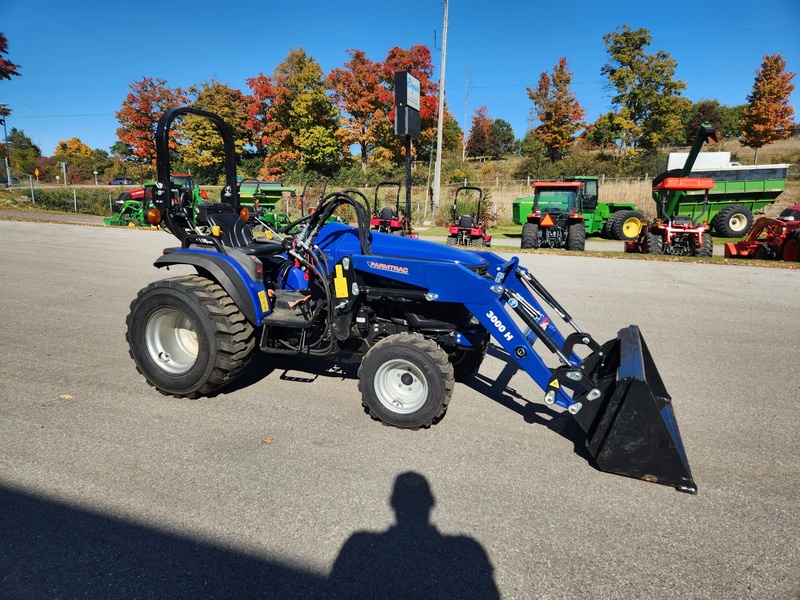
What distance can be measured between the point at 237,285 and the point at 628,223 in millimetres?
18589

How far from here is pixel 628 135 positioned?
109ft

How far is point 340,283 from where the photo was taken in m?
3.60

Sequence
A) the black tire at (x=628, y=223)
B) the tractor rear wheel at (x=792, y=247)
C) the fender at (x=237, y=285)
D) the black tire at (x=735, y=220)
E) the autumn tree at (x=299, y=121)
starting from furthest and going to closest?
the autumn tree at (x=299, y=121)
the black tire at (x=735, y=220)
the black tire at (x=628, y=223)
the tractor rear wheel at (x=792, y=247)
the fender at (x=237, y=285)

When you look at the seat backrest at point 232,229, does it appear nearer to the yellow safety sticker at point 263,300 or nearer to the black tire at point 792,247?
the yellow safety sticker at point 263,300

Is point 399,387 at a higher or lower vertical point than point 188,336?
lower

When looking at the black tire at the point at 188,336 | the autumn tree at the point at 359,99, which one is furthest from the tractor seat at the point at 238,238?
the autumn tree at the point at 359,99

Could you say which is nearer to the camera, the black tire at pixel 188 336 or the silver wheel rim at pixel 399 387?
the silver wheel rim at pixel 399 387

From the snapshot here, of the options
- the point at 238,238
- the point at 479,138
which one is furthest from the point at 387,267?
the point at 479,138

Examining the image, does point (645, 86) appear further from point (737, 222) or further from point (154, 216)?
point (154, 216)

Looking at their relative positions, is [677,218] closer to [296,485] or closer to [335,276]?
[335,276]

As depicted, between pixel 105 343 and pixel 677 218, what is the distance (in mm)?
14253

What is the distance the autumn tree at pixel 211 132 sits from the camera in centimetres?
3750

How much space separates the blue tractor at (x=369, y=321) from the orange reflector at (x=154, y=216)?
9 centimetres

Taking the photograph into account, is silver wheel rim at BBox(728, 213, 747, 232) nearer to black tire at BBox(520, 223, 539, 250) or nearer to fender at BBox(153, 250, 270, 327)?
black tire at BBox(520, 223, 539, 250)
